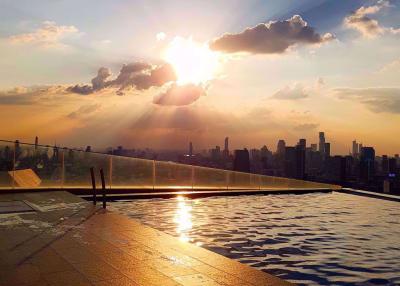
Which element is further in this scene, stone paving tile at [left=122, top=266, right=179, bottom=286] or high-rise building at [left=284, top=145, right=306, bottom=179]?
high-rise building at [left=284, top=145, right=306, bottom=179]

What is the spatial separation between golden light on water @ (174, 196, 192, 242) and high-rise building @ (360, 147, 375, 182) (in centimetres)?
8032

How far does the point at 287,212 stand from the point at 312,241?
4.92 meters

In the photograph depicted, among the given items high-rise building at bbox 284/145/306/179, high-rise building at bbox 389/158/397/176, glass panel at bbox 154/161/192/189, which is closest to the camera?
glass panel at bbox 154/161/192/189

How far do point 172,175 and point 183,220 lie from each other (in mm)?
8396

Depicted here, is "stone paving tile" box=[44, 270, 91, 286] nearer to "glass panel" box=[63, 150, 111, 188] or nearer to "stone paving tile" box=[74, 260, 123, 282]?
"stone paving tile" box=[74, 260, 123, 282]

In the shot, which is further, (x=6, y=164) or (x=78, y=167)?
(x=78, y=167)

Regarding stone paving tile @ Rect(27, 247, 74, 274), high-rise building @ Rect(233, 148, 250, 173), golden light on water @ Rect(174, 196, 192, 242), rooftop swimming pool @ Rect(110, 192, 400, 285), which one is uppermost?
high-rise building @ Rect(233, 148, 250, 173)

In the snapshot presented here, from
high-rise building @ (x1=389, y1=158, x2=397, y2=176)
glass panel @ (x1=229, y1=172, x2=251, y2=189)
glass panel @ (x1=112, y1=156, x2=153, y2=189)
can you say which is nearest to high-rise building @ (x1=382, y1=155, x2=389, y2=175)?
high-rise building @ (x1=389, y1=158, x2=397, y2=176)

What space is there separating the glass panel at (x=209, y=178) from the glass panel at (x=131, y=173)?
240 cm

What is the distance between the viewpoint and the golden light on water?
9336 millimetres

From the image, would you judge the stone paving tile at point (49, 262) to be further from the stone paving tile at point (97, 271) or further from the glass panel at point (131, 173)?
the glass panel at point (131, 173)

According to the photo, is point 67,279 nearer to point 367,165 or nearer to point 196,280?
point 196,280

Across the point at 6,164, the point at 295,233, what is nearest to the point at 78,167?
the point at 6,164

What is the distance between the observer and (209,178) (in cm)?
2044
